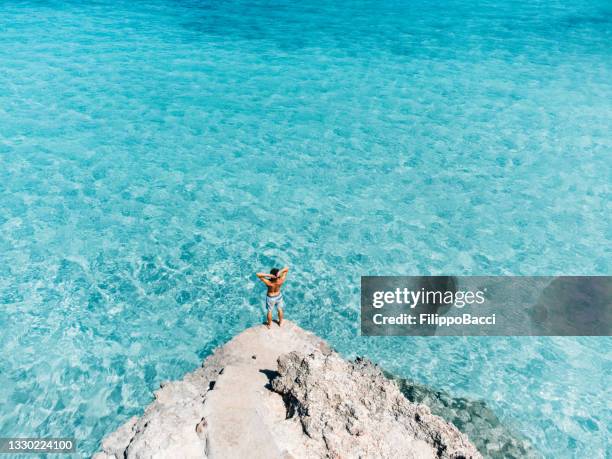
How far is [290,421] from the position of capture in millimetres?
6258

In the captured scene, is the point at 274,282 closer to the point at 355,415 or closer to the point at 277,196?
the point at 355,415

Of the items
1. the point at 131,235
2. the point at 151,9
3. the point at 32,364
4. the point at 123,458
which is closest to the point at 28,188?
the point at 131,235

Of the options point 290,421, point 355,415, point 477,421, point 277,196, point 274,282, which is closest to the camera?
point 355,415

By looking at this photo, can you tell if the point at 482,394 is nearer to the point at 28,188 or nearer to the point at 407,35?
the point at 28,188

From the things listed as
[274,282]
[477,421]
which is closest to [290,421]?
[274,282]

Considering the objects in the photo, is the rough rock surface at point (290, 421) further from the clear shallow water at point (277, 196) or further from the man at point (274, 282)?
the clear shallow water at point (277, 196)

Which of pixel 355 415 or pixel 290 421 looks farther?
pixel 290 421

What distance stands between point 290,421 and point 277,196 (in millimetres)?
7805

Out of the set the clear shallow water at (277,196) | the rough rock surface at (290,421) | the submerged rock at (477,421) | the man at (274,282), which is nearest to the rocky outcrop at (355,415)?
the rough rock surface at (290,421)

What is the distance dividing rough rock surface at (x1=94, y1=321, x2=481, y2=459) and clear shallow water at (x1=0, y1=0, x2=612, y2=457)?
211 centimetres

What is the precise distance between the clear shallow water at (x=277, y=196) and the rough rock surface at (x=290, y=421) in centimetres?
211

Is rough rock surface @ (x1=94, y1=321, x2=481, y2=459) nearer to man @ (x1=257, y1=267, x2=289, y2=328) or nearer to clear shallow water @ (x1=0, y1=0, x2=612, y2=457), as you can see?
man @ (x1=257, y1=267, x2=289, y2=328)

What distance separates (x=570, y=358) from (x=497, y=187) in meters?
5.76

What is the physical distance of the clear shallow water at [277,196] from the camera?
892 centimetres
